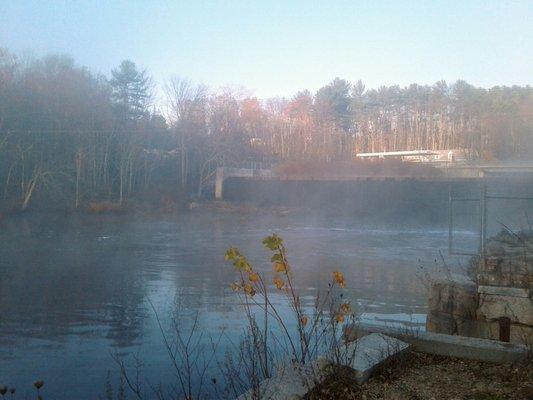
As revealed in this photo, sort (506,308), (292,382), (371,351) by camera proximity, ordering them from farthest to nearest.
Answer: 1. (506,308)
2. (371,351)
3. (292,382)

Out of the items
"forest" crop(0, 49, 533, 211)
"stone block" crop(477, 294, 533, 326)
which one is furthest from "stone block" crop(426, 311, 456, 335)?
"forest" crop(0, 49, 533, 211)

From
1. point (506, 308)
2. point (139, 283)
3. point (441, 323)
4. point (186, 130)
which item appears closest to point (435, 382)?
point (506, 308)

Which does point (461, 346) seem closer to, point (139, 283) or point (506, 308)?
point (506, 308)

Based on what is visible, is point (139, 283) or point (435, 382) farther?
point (139, 283)

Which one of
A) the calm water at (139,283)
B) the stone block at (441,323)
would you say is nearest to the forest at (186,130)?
the calm water at (139,283)

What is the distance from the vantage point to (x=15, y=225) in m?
32.8

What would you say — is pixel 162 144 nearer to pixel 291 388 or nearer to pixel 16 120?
pixel 16 120

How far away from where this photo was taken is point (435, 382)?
5180 millimetres

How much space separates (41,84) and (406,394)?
4549 centimetres

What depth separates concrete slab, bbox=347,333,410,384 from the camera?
5.03 metres

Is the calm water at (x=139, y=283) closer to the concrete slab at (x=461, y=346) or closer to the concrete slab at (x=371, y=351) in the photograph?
the concrete slab at (x=461, y=346)

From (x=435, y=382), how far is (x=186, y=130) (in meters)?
50.8

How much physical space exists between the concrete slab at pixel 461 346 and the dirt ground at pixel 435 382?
0.32ft

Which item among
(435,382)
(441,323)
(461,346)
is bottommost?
(441,323)
